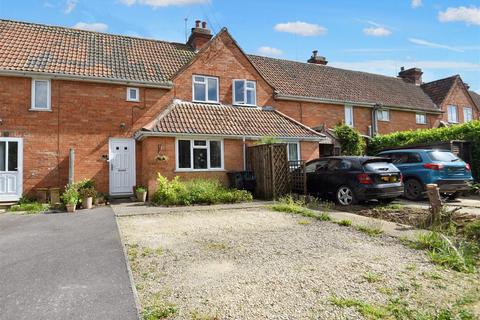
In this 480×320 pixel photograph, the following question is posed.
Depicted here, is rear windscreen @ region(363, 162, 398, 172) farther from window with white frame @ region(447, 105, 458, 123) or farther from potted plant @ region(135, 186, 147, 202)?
window with white frame @ region(447, 105, 458, 123)

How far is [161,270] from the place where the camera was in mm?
4840

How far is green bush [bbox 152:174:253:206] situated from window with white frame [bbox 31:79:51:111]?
5.89 metres

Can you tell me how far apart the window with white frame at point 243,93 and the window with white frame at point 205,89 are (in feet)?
3.56

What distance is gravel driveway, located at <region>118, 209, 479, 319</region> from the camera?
360cm

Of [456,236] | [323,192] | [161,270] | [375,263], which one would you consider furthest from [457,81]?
[161,270]

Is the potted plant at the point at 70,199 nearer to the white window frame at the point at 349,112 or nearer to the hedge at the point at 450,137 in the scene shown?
the hedge at the point at 450,137

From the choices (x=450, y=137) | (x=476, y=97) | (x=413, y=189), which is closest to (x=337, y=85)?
(x=450, y=137)

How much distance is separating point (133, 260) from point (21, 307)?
184 cm

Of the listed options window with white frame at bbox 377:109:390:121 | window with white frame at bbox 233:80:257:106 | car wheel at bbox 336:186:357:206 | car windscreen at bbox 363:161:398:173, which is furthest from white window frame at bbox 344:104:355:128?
car wheel at bbox 336:186:357:206

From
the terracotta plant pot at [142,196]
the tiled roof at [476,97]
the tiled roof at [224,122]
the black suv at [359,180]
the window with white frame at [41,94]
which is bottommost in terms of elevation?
the terracotta plant pot at [142,196]

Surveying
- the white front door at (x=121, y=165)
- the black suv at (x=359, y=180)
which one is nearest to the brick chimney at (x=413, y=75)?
the black suv at (x=359, y=180)

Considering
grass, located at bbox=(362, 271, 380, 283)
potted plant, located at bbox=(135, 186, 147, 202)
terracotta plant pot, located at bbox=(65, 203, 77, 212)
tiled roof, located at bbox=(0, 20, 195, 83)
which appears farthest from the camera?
tiled roof, located at bbox=(0, 20, 195, 83)

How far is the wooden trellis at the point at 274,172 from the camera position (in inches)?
514

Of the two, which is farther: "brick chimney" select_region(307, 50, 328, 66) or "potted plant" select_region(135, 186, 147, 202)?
"brick chimney" select_region(307, 50, 328, 66)
